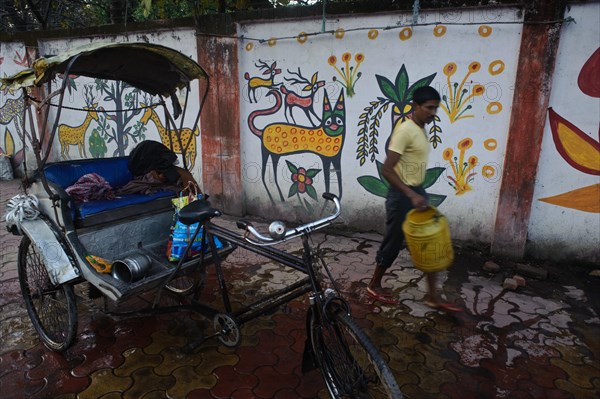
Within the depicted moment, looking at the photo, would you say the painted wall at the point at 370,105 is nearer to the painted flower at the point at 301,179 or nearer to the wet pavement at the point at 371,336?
the painted flower at the point at 301,179

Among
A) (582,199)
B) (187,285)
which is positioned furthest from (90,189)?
(582,199)

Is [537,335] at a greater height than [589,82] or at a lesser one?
lesser

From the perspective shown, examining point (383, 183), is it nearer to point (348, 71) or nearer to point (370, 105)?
point (370, 105)

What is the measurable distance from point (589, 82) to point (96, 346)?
4.73 meters

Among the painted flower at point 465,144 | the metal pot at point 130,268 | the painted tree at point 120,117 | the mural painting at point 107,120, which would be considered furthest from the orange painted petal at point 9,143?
the painted flower at point 465,144

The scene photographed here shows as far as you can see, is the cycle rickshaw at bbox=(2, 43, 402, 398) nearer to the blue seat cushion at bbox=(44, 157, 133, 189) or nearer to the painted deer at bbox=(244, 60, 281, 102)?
the blue seat cushion at bbox=(44, 157, 133, 189)

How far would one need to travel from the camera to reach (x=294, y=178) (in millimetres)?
5332

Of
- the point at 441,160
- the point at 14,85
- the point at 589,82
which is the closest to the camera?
the point at 14,85

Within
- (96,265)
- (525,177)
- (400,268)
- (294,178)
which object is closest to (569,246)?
(525,177)

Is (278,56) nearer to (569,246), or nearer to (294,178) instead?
(294,178)

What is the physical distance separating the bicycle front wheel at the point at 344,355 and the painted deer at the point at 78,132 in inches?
247

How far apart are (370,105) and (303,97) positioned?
869mm

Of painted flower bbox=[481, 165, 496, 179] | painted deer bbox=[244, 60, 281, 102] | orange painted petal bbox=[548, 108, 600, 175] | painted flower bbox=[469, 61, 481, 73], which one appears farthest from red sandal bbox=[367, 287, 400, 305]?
painted deer bbox=[244, 60, 281, 102]

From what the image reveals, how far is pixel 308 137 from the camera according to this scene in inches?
202
